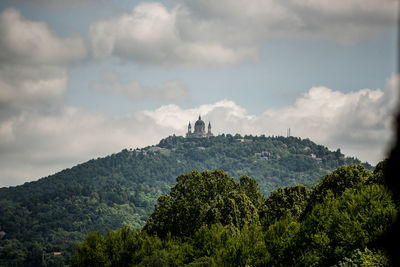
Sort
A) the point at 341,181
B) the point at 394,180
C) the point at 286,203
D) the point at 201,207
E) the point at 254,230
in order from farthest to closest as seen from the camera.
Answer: the point at 286,203, the point at 201,207, the point at 341,181, the point at 254,230, the point at 394,180

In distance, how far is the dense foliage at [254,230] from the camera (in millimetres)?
53156

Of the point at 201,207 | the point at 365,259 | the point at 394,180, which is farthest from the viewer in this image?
the point at 201,207

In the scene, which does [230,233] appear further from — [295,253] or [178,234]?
[295,253]

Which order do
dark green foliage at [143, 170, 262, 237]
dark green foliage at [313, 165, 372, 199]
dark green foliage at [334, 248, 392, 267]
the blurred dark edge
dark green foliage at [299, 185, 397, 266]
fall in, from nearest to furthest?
1. the blurred dark edge
2. dark green foliage at [334, 248, 392, 267]
3. dark green foliage at [299, 185, 397, 266]
4. dark green foliage at [313, 165, 372, 199]
5. dark green foliage at [143, 170, 262, 237]

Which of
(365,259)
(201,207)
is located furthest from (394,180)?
(201,207)

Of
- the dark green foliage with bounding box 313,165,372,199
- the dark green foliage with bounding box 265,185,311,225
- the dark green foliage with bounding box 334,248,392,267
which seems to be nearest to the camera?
the dark green foliage with bounding box 334,248,392,267

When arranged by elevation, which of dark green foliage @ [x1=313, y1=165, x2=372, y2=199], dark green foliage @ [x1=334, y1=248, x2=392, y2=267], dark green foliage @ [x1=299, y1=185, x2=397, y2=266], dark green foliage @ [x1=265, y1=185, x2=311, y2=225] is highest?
dark green foliage @ [x1=313, y1=165, x2=372, y2=199]

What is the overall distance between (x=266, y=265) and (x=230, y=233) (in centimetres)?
1433

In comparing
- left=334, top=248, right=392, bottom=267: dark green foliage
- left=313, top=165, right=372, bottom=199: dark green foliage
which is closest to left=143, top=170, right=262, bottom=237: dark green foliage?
left=313, top=165, right=372, bottom=199: dark green foliage

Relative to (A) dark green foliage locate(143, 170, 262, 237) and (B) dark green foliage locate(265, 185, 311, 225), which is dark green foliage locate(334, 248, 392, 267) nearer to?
(A) dark green foliage locate(143, 170, 262, 237)

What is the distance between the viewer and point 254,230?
66562 mm

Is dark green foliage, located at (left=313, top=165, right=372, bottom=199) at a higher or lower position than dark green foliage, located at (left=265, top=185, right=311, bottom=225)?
higher

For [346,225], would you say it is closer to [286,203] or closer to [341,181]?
[341,181]

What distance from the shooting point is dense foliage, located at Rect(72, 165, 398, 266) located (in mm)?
53156
